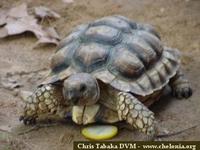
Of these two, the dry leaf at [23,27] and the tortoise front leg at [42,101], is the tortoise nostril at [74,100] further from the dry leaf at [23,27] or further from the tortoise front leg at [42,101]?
the dry leaf at [23,27]

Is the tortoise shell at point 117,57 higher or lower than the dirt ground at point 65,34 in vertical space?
higher

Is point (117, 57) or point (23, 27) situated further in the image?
point (23, 27)

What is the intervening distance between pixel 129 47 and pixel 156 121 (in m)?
0.60

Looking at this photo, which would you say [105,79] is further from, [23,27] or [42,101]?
[23,27]

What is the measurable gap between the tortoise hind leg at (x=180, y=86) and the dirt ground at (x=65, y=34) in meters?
0.06

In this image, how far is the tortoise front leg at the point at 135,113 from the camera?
3854 millimetres

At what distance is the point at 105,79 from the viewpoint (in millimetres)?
3986

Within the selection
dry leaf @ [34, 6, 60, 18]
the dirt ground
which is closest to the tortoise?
the dirt ground

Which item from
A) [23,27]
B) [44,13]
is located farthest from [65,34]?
[44,13]

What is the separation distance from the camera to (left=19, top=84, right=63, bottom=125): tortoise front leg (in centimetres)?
416

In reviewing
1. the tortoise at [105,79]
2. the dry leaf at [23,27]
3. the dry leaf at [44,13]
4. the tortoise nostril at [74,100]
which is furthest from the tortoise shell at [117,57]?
the dry leaf at [44,13]

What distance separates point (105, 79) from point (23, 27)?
7.01ft

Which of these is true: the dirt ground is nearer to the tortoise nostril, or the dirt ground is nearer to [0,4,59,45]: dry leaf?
[0,4,59,45]: dry leaf

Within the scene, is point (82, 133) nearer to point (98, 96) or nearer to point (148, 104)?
point (98, 96)
